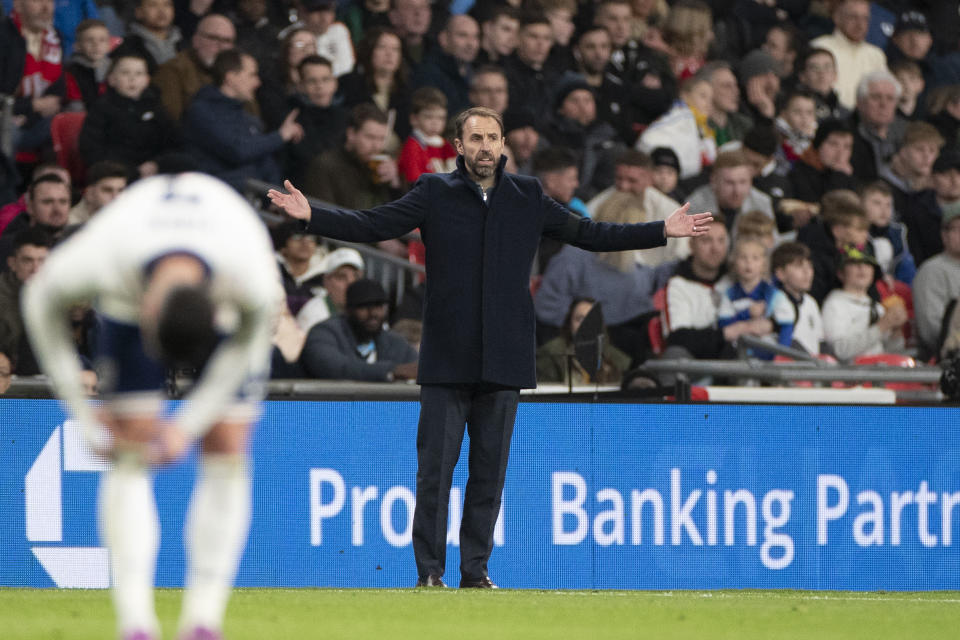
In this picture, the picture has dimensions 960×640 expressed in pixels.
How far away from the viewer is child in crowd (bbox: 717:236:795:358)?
1349 cm

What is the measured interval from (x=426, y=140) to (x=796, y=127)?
4612 millimetres

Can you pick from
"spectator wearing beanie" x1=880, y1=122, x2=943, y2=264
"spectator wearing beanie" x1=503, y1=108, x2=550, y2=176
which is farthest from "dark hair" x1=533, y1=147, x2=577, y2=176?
"spectator wearing beanie" x1=880, y1=122, x2=943, y2=264

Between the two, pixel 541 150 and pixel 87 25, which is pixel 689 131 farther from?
pixel 87 25

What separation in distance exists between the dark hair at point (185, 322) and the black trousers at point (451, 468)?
13.8 ft

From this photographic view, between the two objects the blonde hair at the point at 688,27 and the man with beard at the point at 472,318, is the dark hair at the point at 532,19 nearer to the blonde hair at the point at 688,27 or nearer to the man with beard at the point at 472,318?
the blonde hair at the point at 688,27

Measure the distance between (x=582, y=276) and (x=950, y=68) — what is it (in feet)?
26.6

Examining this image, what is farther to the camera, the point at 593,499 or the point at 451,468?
the point at 593,499

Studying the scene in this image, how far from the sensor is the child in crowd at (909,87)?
1877cm

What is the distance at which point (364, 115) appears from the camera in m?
14.1

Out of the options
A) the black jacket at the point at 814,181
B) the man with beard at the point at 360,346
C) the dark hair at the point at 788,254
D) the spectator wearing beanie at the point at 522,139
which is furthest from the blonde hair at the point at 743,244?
the man with beard at the point at 360,346

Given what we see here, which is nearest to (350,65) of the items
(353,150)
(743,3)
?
Result: (353,150)

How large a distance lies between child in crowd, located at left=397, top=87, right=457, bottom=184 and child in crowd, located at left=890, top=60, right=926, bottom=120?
21.6 ft

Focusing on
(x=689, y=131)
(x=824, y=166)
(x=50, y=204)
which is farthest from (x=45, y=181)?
(x=824, y=166)

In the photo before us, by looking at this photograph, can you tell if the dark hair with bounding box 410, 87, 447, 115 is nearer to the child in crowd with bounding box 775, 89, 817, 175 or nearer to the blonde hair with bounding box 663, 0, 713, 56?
the blonde hair with bounding box 663, 0, 713, 56
